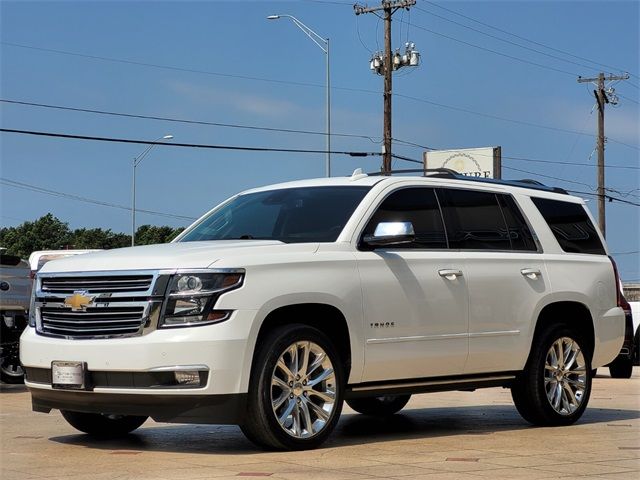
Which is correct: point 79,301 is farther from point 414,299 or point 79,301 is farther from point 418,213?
point 418,213

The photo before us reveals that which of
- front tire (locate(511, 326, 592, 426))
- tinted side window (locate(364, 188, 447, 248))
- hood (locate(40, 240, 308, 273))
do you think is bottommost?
front tire (locate(511, 326, 592, 426))

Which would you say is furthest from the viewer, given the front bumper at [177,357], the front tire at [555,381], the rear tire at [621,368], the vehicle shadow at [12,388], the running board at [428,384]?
the rear tire at [621,368]

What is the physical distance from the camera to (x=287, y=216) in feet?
33.5

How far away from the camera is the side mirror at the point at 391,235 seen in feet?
31.7

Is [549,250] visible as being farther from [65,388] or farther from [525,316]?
[65,388]

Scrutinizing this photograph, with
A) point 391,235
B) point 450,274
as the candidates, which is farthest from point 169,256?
point 450,274

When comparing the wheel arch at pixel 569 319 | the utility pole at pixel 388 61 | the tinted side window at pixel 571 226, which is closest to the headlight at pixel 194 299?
the wheel arch at pixel 569 319

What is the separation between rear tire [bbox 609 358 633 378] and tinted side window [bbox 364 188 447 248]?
10.7m

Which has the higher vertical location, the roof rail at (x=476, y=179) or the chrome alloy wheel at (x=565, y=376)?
the roof rail at (x=476, y=179)

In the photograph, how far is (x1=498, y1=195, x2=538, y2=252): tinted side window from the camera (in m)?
11.3

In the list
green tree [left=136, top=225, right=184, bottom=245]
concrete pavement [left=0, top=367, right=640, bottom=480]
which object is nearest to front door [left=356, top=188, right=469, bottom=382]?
concrete pavement [left=0, top=367, right=640, bottom=480]

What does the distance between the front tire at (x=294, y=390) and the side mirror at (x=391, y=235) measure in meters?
0.91

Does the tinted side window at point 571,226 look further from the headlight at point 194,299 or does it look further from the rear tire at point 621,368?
the rear tire at point 621,368

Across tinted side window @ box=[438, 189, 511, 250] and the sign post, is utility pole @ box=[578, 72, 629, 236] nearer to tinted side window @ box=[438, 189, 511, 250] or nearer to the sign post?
the sign post
